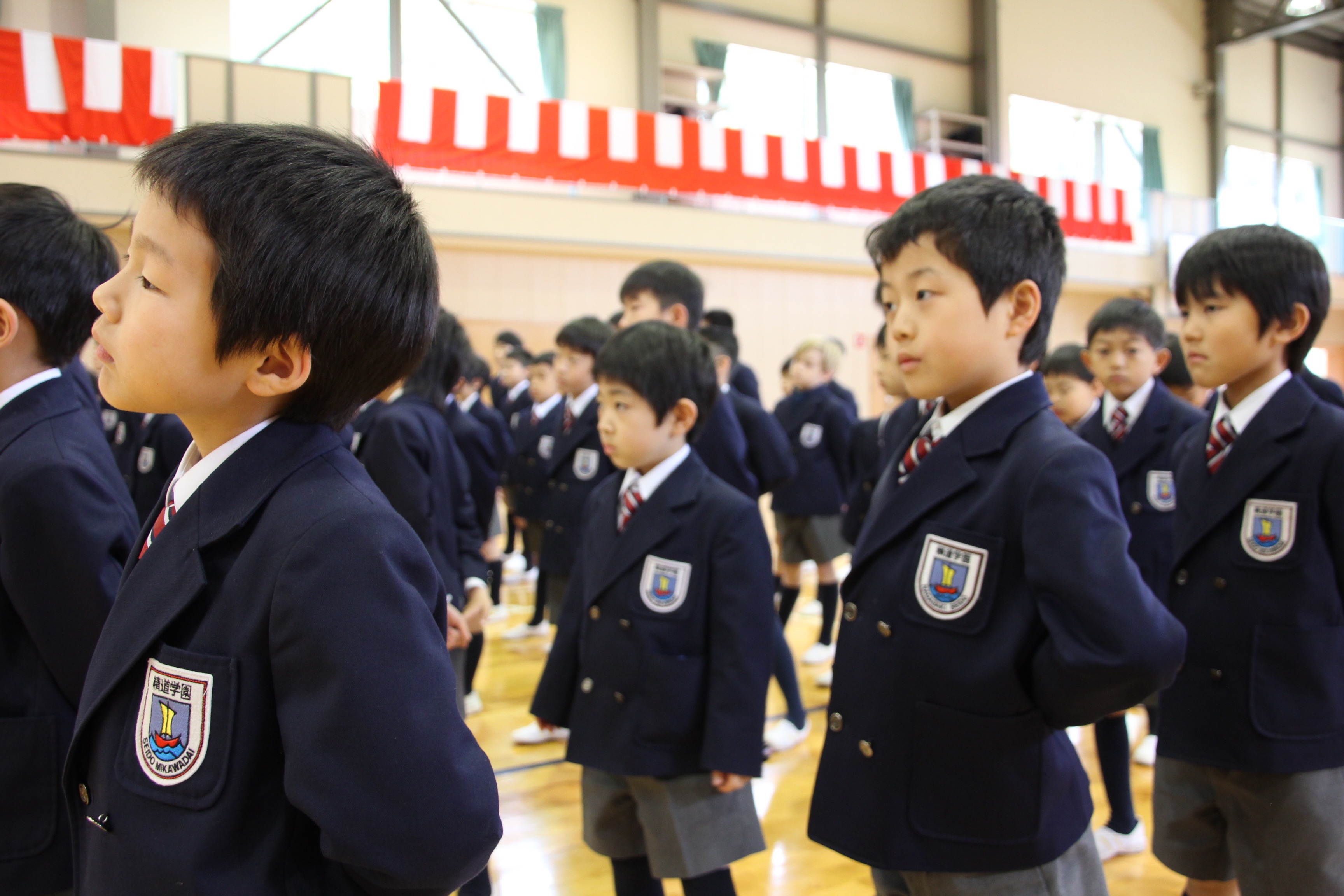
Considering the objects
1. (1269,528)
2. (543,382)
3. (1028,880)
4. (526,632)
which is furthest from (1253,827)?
(543,382)

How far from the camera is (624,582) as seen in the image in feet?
5.67

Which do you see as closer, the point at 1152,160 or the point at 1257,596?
the point at 1257,596

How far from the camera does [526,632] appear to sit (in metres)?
4.55

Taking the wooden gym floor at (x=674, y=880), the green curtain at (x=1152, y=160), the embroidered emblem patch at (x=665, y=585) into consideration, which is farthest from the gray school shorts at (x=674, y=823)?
the green curtain at (x=1152, y=160)

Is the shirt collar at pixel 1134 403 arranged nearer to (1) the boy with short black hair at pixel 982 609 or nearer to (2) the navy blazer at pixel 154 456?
(1) the boy with short black hair at pixel 982 609

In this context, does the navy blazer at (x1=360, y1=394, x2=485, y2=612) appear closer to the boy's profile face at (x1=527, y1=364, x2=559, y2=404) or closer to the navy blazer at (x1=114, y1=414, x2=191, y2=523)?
the navy blazer at (x1=114, y1=414, x2=191, y2=523)

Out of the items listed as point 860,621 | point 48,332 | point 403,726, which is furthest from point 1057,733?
point 48,332

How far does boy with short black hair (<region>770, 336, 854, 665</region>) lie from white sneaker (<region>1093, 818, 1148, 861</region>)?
1.83m

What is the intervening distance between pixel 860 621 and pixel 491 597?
13.3 feet

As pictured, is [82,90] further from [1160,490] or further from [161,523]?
[1160,490]

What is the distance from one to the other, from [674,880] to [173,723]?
1793 mm

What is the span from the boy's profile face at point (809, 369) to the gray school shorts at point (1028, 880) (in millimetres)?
3604

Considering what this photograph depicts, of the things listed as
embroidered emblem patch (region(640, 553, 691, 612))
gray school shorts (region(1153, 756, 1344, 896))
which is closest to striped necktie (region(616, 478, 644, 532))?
embroidered emblem patch (region(640, 553, 691, 612))

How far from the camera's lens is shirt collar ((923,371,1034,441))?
1.25m
